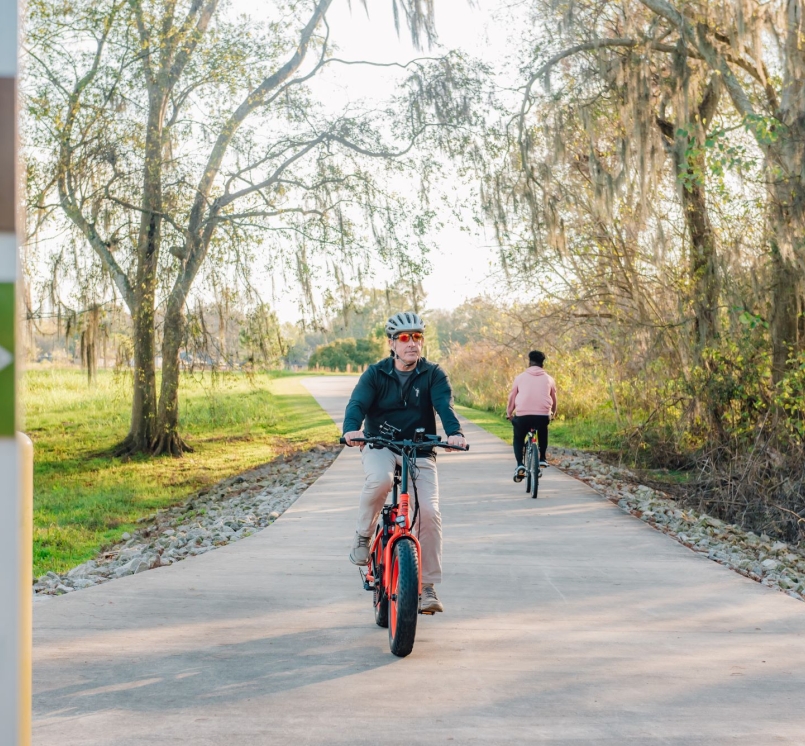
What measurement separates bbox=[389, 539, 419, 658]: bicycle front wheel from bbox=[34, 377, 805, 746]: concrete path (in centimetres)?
13

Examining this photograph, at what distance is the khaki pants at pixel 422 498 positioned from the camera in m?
5.81

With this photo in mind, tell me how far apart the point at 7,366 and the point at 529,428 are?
459 inches

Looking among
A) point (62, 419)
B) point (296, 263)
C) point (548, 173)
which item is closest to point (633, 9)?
point (548, 173)

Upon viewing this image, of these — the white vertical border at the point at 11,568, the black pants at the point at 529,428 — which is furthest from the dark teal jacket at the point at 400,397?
the black pants at the point at 529,428

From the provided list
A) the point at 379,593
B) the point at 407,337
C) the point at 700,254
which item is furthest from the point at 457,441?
the point at 700,254

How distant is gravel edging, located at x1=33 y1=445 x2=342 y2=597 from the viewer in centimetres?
849

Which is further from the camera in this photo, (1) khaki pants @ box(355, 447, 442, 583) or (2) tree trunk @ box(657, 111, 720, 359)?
(2) tree trunk @ box(657, 111, 720, 359)

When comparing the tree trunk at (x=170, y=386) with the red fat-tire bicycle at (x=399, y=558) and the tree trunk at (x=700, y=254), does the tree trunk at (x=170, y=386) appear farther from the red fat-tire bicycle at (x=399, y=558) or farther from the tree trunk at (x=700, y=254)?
the red fat-tire bicycle at (x=399, y=558)

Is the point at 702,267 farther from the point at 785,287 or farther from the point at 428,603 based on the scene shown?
the point at 428,603

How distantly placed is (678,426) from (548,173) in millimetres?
4752

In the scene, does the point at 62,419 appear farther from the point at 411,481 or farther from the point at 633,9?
the point at 411,481

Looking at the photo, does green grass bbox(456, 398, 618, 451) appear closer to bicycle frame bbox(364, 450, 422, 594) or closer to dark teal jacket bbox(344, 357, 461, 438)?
dark teal jacket bbox(344, 357, 461, 438)

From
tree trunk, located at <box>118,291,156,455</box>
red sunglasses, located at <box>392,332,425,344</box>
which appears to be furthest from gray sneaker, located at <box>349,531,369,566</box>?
tree trunk, located at <box>118,291,156,455</box>

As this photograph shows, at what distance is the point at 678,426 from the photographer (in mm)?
16078
